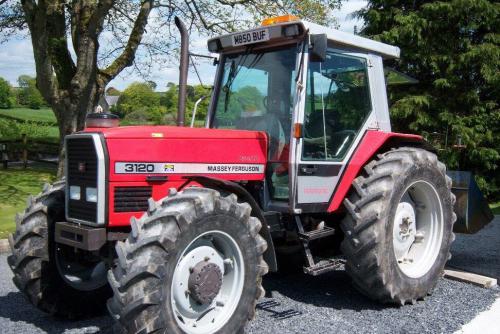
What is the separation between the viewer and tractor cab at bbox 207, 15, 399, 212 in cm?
473

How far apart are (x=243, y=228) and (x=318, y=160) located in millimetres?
1205

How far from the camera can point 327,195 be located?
5051 millimetres

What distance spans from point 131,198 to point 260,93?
5.47 ft

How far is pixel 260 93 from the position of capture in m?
5.09

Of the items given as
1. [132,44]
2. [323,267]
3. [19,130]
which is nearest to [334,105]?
[323,267]

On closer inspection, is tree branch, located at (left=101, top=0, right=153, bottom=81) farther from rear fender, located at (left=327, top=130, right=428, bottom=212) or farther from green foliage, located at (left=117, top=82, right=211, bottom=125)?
rear fender, located at (left=327, top=130, right=428, bottom=212)

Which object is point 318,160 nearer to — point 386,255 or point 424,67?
point 386,255

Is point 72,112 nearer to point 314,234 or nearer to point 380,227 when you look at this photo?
point 314,234

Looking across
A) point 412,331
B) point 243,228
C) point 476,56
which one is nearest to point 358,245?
point 412,331

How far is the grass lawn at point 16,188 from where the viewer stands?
404 inches

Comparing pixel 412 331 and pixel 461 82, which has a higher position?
pixel 461 82

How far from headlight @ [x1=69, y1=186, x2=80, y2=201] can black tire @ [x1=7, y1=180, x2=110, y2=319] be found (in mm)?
364

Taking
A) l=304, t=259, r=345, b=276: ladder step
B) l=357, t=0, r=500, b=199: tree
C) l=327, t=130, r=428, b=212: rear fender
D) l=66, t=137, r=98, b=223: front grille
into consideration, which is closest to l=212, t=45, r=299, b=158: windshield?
l=327, t=130, r=428, b=212: rear fender

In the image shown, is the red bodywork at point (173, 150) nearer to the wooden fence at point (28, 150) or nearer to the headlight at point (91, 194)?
the headlight at point (91, 194)
